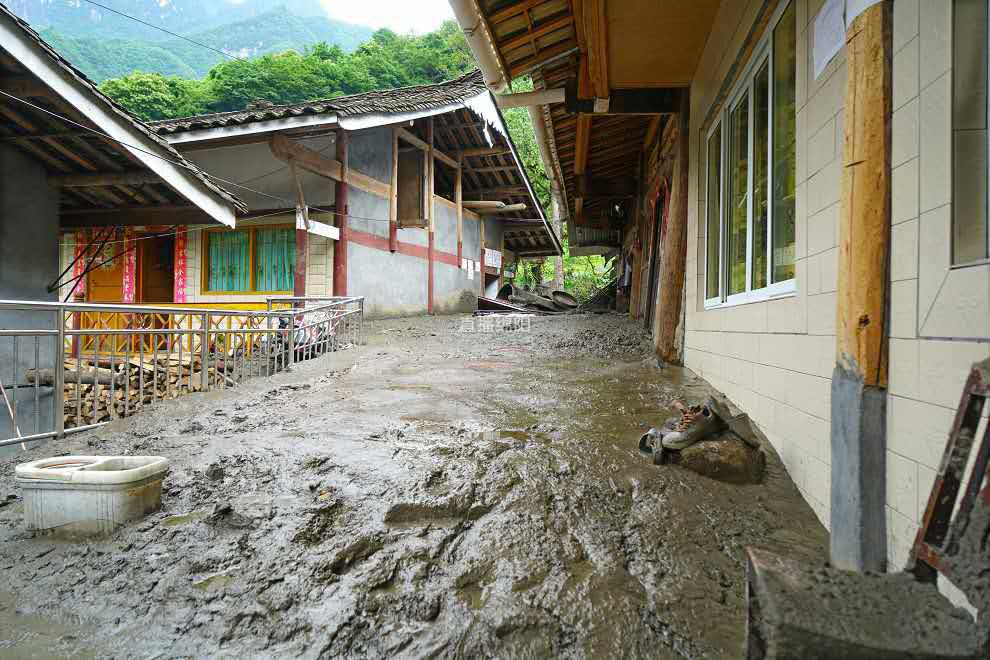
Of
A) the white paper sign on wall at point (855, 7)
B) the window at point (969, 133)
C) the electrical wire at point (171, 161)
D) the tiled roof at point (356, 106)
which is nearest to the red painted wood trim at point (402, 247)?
the electrical wire at point (171, 161)

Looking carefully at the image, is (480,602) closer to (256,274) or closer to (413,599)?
(413,599)

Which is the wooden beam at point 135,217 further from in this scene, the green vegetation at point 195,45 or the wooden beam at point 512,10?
the green vegetation at point 195,45

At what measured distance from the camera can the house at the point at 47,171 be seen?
5266 mm

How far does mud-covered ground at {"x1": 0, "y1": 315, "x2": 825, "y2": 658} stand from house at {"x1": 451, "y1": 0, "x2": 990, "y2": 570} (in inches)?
20.9

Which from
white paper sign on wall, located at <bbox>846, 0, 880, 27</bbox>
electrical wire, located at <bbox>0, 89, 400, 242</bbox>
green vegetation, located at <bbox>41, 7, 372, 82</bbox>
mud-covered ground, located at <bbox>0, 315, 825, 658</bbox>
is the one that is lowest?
mud-covered ground, located at <bbox>0, 315, 825, 658</bbox>

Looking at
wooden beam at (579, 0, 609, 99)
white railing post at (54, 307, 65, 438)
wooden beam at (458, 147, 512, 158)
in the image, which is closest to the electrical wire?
white railing post at (54, 307, 65, 438)

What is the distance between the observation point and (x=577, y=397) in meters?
4.44

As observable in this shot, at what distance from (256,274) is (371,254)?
2493 mm

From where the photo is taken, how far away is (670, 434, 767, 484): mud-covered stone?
2.53m

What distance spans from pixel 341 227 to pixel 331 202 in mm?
721

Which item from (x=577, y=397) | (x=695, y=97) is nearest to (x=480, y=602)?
(x=577, y=397)

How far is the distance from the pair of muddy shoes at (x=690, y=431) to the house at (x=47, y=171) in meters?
6.04

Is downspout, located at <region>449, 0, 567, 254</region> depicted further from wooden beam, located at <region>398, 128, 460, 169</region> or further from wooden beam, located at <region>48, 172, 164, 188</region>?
wooden beam, located at <region>398, 128, 460, 169</region>

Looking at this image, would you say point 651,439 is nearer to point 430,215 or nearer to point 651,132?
point 651,132
